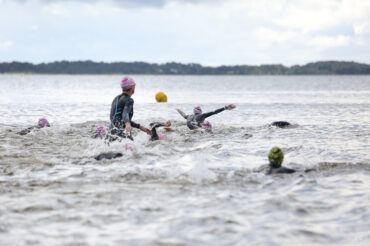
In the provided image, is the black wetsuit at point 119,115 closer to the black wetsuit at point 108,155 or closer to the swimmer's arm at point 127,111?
the swimmer's arm at point 127,111

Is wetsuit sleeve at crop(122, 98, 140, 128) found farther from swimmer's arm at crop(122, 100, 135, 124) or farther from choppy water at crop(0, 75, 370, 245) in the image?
choppy water at crop(0, 75, 370, 245)

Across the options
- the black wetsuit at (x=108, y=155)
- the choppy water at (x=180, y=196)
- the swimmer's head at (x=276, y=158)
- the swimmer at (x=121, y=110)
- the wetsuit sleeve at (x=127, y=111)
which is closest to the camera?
the choppy water at (x=180, y=196)

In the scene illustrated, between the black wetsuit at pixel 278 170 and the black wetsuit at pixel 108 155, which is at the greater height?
the black wetsuit at pixel 278 170

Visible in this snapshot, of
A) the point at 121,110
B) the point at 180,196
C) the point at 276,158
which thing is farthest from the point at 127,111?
the point at 180,196

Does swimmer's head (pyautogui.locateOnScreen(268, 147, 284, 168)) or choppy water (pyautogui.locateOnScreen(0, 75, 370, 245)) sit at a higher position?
swimmer's head (pyautogui.locateOnScreen(268, 147, 284, 168))

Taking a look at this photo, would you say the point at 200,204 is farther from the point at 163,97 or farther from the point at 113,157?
the point at 163,97

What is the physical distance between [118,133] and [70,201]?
16.1ft

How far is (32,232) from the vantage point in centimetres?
613

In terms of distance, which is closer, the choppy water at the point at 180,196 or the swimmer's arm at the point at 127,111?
the choppy water at the point at 180,196

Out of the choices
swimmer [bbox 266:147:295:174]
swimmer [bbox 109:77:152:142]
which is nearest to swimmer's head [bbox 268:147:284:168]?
swimmer [bbox 266:147:295:174]

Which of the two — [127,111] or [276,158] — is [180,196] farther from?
[127,111]

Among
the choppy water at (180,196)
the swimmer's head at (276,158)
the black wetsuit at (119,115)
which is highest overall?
the black wetsuit at (119,115)

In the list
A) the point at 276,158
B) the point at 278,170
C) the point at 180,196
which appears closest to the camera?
the point at 180,196

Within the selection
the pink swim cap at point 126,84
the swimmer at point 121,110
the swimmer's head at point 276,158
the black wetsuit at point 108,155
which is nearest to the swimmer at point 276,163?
the swimmer's head at point 276,158
